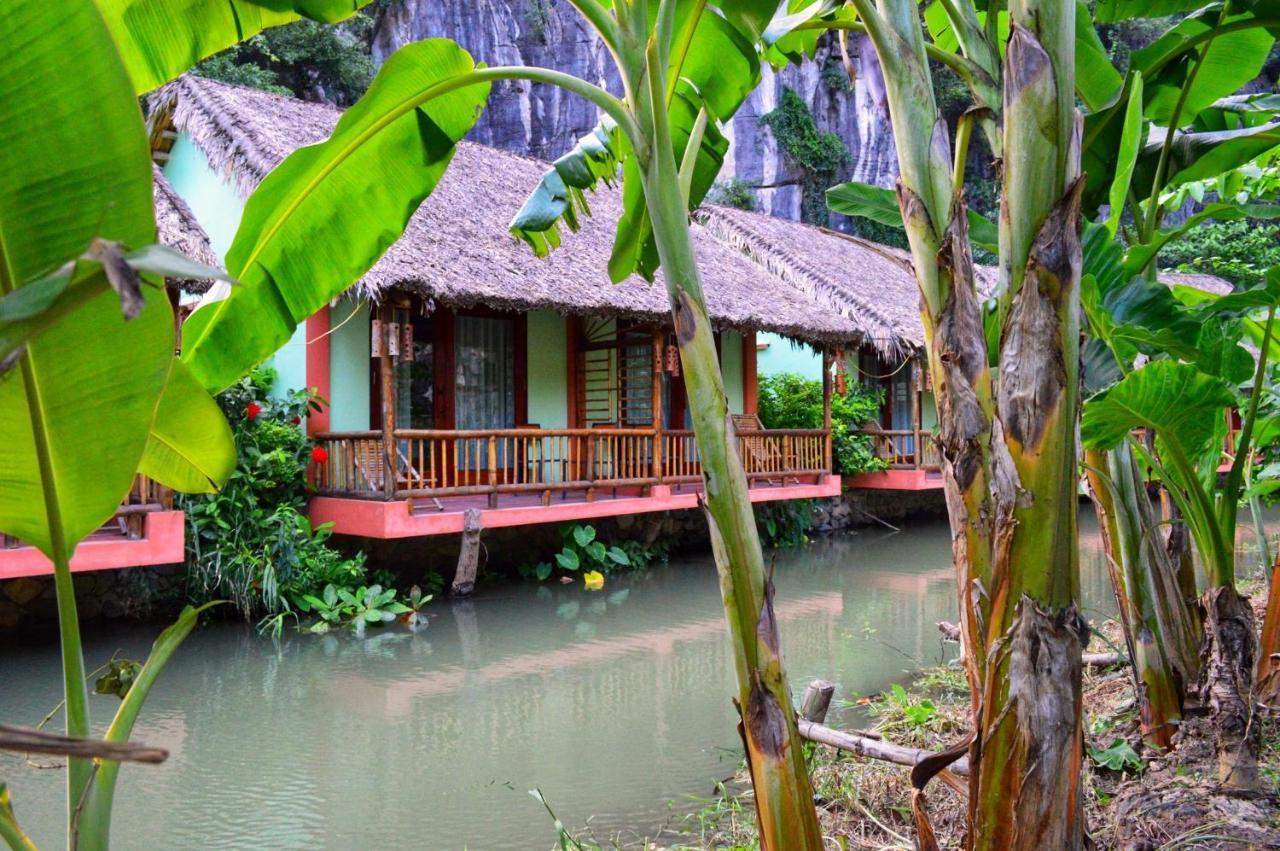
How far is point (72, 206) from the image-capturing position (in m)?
1.03

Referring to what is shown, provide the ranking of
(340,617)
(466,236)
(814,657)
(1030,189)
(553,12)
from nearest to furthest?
(1030,189) < (814,657) < (340,617) < (466,236) < (553,12)

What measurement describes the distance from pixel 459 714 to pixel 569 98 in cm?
1859

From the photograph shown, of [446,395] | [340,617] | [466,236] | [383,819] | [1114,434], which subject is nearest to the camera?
[1114,434]

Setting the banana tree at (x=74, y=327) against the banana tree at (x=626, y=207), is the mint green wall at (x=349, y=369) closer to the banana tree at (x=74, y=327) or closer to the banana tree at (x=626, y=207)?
the banana tree at (x=626, y=207)

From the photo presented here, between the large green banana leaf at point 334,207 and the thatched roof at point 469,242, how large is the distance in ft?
15.6

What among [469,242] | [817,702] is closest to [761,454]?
[469,242]

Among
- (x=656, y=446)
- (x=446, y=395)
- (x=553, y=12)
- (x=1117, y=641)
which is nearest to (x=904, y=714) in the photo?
(x=1117, y=641)

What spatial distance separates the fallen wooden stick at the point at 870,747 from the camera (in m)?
2.06

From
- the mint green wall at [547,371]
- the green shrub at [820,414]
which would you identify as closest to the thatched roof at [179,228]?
the mint green wall at [547,371]

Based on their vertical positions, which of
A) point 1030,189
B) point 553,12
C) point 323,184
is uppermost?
point 553,12

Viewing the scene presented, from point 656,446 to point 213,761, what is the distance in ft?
18.5

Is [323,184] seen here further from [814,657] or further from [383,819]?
[814,657]

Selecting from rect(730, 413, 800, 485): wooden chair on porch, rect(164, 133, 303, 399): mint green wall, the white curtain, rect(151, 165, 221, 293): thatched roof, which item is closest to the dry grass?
rect(151, 165, 221, 293): thatched roof

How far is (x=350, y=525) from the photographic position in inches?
301
